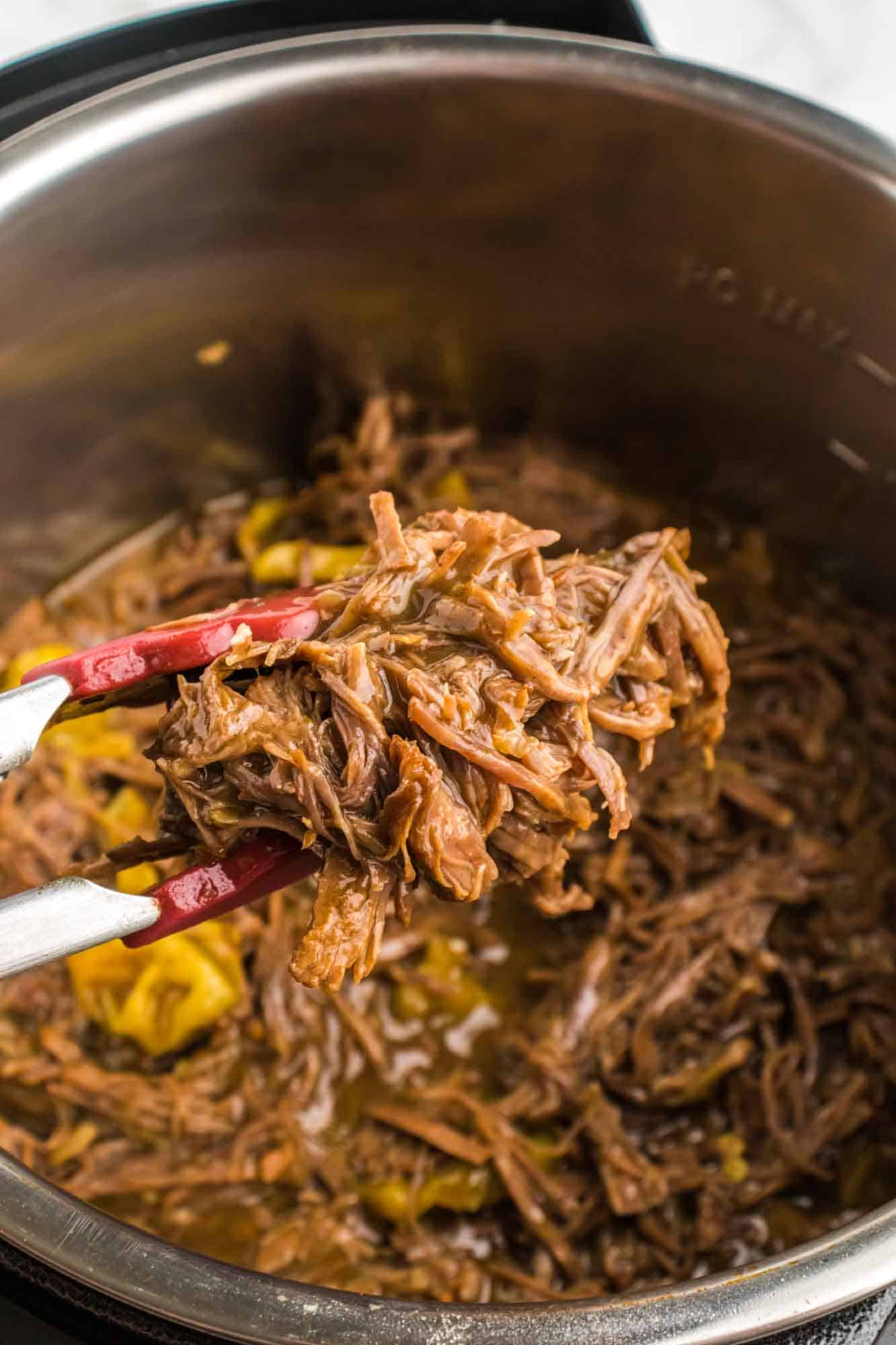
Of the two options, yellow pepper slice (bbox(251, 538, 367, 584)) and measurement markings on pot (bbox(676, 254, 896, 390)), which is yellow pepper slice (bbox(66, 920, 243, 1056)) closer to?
yellow pepper slice (bbox(251, 538, 367, 584))

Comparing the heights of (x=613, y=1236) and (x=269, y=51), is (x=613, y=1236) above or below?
below

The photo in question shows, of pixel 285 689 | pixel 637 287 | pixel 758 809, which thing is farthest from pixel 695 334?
pixel 285 689

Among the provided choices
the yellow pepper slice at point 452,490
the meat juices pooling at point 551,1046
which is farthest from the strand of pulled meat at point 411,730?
the yellow pepper slice at point 452,490

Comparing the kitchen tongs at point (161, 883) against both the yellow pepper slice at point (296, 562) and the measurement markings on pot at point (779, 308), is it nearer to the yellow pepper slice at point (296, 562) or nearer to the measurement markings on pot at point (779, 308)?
the yellow pepper slice at point (296, 562)

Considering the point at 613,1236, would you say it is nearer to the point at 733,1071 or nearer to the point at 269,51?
the point at 733,1071

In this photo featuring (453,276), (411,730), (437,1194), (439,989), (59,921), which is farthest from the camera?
(453,276)

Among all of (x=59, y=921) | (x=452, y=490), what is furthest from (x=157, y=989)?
(x=452, y=490)

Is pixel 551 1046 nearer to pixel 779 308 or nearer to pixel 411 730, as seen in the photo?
pixel 411 730
